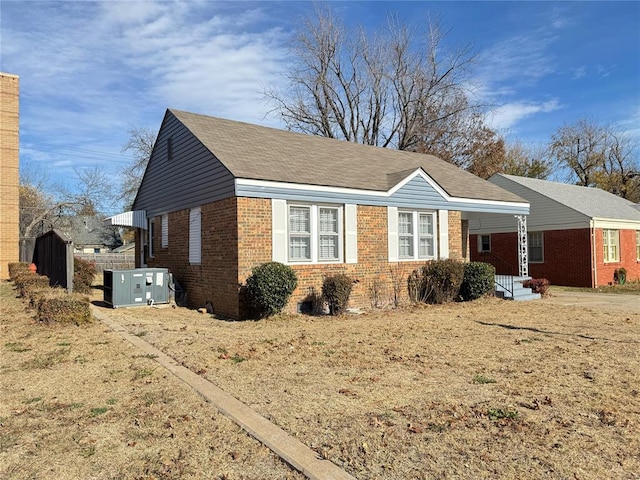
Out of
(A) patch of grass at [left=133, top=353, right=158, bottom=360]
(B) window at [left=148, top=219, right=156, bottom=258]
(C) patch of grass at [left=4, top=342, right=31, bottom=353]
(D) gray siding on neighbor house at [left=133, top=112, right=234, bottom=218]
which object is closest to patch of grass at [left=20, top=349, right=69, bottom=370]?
(C) patch of grass at [left=4, top=342, right=31, bottom=353]

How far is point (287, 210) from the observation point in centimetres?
1230

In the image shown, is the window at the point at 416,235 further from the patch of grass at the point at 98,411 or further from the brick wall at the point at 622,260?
the brick wall at the point at 622,260

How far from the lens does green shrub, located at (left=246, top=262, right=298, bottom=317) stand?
36.1 ft

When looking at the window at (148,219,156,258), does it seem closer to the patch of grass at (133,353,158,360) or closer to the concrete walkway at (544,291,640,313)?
the patch of grass at (133,353,158,360)

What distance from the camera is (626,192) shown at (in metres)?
48.9

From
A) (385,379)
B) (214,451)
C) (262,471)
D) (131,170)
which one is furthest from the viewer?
(131,170)

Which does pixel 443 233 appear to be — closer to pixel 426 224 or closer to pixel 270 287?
pixel 426 224

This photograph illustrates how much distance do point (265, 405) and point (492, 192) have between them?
594 inches

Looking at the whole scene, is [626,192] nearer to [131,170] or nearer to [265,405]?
[131,170]

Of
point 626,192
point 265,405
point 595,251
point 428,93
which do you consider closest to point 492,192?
point 595,251

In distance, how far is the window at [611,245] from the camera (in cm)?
2355

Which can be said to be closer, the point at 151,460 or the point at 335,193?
the point at 151,460

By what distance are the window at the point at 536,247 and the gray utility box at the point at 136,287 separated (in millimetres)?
18562

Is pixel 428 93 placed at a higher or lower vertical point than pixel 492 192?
higher
